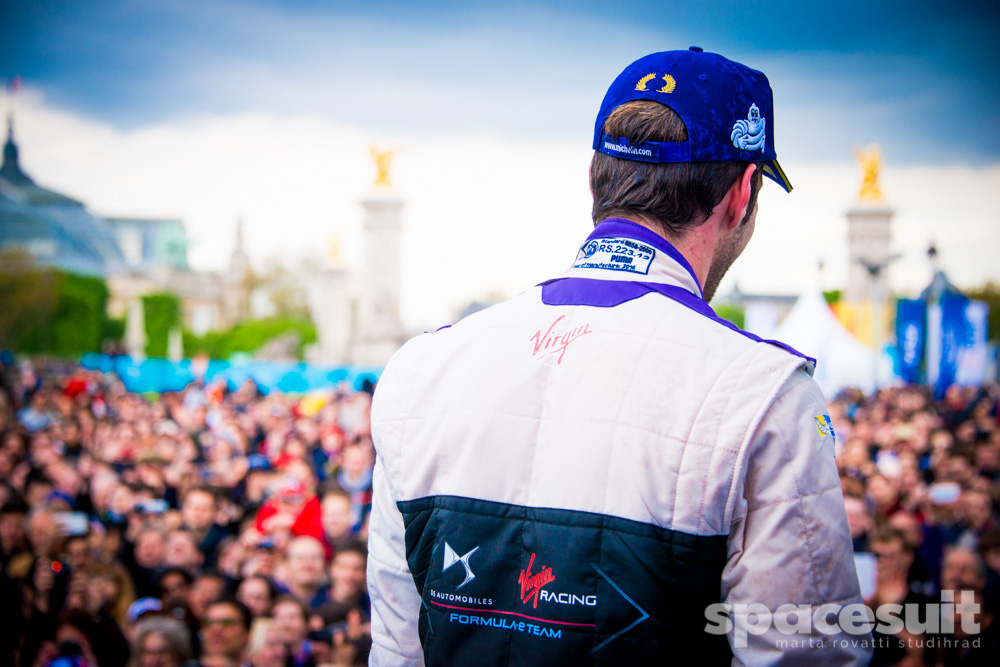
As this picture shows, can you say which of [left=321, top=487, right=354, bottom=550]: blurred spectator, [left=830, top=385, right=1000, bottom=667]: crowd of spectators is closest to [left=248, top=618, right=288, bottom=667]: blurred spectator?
[left=321, top=487, right=354, bottom=550]: blurred spectator

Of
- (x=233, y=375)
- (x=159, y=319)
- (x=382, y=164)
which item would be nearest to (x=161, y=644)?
(x=233, y=375)

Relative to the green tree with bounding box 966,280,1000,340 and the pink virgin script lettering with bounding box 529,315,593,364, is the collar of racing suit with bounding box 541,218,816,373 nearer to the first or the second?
the pink virgin script lettering with bounding box 529,315,593,364

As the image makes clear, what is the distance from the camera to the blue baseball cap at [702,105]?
3.68 ft

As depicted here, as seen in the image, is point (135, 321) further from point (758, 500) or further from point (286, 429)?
point (758, 500)

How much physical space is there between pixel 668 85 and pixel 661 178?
0.52 feet

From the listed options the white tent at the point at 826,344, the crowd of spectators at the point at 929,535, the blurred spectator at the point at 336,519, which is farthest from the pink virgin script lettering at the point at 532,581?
the white tent at the point at 826,344

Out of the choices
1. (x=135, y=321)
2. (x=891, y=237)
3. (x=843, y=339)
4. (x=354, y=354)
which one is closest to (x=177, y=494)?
(x=843, y=339)

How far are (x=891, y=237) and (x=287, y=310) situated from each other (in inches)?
1850

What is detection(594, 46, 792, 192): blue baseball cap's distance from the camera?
3.68 ft

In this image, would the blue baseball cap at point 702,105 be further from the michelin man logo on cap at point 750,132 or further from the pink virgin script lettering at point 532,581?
the pink virgin script lettering at point 532,581

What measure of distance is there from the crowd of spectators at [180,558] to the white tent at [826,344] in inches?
421

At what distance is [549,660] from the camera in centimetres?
102

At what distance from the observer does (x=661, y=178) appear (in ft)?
3.77

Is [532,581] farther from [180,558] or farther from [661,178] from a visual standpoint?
[180,558]
